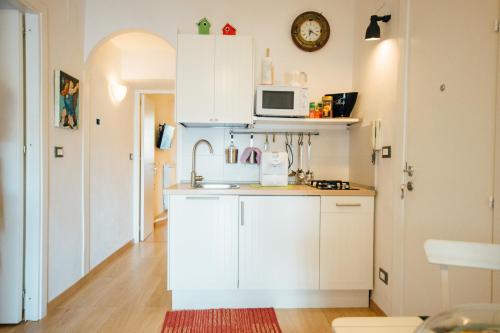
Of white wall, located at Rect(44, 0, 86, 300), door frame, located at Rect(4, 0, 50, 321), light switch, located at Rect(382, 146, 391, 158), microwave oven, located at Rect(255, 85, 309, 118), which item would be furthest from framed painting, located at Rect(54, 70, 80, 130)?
light switch, located at Rect(382, 146, 391, 158)

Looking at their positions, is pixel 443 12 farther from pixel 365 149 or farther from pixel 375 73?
pixel 365 149

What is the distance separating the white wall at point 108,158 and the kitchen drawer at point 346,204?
7.25ft

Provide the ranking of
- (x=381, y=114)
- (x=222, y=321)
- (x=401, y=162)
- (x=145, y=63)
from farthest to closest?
(x=145, y=63), (x=381, y=114), (x=222, y=321), (x=401, y=162)

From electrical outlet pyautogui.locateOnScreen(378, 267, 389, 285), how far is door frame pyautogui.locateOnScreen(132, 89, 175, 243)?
319 cm

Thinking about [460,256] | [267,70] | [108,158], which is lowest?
[460,256]

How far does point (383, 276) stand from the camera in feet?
7.40

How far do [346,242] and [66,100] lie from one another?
245 cm

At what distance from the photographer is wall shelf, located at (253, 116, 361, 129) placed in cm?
261

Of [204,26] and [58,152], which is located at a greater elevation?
[204,26]

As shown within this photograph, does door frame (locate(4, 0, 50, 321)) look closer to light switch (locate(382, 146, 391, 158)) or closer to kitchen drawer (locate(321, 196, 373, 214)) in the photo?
kitchen drawer (locate(321, 196, 373, 214))

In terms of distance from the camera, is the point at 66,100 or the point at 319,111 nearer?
the point at 66,100

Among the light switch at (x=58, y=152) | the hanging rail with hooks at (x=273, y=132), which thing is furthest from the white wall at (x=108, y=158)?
the hanging rail with hooks at (x=273, y=132)

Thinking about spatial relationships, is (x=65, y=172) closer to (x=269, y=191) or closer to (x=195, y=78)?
(x=195, y=78)

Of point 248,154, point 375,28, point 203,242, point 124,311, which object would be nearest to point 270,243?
point 203,242
